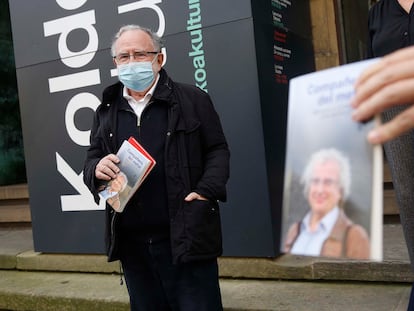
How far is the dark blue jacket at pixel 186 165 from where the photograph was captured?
222 centimetres

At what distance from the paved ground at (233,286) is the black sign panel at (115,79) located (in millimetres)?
172

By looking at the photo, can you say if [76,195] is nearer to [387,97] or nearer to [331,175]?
[331,175]

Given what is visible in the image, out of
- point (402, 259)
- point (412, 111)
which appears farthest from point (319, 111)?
point (402, 259)

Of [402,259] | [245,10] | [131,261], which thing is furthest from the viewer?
[245,10]

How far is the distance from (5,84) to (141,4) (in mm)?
3207

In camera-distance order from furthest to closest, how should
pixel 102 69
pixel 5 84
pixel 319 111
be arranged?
1. pixel 5 84
2. pixel 102 69
3. pixel 319 111

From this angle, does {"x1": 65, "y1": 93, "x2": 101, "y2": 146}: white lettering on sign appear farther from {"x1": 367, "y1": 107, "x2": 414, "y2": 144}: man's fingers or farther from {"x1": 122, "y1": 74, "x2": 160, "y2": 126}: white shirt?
{"x1": 367, "y1": 107, "x2": 414, "y2": 144}: man's fingers

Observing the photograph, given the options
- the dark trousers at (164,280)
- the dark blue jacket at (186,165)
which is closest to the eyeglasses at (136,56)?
the dark blue jacket at (186,165)

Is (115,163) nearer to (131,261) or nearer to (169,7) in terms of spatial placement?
(131,261)

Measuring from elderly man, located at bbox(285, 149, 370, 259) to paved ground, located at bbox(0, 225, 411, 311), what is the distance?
198 centimetres

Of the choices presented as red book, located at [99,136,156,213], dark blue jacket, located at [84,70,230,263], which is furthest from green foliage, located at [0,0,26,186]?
red book, located at [99,136,156,213]

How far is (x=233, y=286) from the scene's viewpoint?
11.6 ft

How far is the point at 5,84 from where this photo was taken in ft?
20.8

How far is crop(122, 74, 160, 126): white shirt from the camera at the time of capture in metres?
2.35
